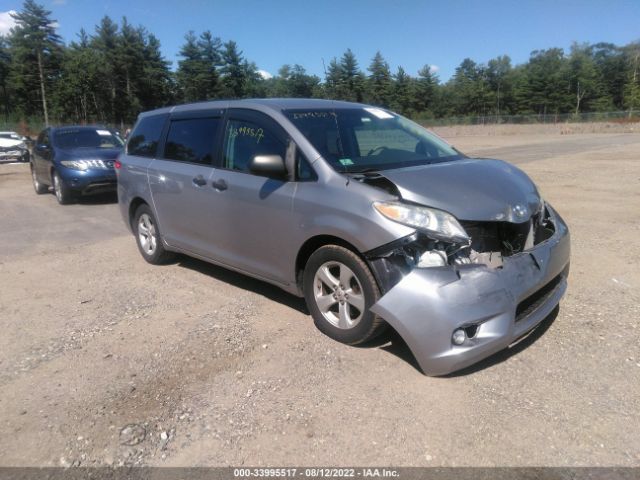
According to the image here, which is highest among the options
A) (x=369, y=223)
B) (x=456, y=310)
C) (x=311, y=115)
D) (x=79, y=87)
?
(x=79, y=87)

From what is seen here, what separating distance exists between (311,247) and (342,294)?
472 millimetres

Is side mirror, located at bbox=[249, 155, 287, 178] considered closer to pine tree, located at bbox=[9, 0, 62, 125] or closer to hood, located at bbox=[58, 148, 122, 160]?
hood, located at bbox=[58, 148, 122, 160]

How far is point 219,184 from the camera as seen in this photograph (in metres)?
4.55

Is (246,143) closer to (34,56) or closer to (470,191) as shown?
(470,191)

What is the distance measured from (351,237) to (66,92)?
67.3 meters

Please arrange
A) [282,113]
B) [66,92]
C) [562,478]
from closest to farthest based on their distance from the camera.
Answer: [562,478] < [282,113] < [66,92]

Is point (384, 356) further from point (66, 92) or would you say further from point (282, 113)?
point (66, 92)

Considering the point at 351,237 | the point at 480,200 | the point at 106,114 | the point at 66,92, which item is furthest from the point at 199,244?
the point at 106,114

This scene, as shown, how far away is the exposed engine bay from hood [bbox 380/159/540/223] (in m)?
0.06

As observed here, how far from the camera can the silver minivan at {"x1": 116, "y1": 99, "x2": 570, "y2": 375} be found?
120 inches

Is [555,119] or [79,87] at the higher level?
[79,87]

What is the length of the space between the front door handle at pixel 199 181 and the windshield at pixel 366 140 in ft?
3.72

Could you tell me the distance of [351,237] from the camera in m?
3.40

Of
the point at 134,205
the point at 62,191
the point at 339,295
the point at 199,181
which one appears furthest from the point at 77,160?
the point at 339,295
